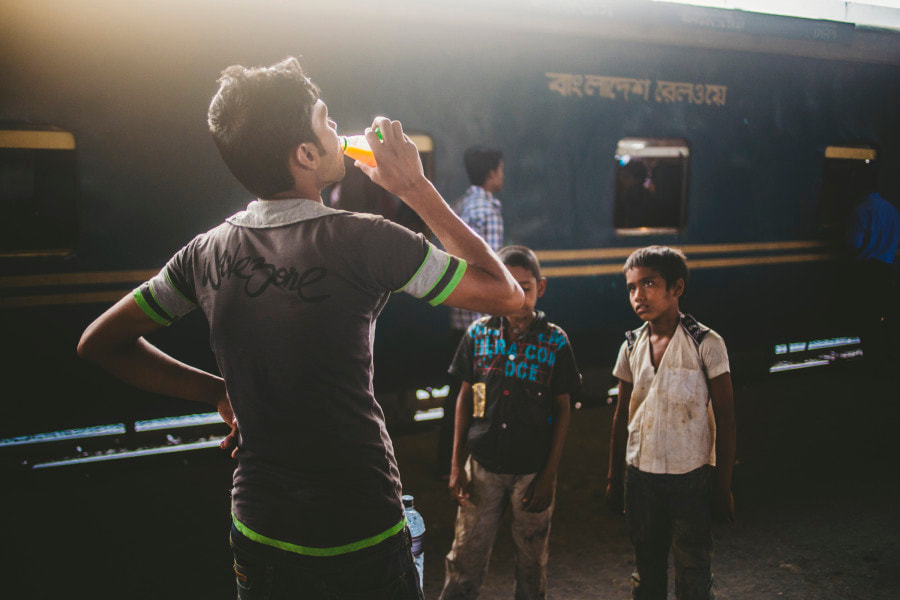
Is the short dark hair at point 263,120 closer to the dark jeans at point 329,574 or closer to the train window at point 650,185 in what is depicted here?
the dark jeans at point 329,574

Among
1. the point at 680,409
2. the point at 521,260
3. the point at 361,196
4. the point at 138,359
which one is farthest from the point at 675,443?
the point at 361,196

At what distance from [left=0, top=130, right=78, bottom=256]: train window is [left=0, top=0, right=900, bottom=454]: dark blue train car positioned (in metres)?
0.01

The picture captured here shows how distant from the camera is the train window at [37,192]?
3.86 m

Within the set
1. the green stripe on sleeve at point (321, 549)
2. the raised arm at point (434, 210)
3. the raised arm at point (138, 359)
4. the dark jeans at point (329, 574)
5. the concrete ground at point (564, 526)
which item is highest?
the raised arm at point (434, 210)

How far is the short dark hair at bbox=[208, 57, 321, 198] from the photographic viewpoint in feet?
4.30

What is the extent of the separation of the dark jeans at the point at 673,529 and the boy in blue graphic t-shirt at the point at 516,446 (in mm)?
335

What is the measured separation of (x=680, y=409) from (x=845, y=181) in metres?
5.88

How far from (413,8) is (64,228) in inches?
104

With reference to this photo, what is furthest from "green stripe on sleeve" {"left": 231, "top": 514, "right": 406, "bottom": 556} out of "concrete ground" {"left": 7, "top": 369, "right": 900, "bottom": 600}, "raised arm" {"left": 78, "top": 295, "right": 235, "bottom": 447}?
"concrete ground" {"left": 7, "top": 369, "right": 900, "bottom": 600}

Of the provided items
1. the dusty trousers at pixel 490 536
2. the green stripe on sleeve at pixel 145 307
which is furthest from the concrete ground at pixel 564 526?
the green stripe on sleeve at pixel 145 307

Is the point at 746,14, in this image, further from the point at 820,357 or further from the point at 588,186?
the point at 820,357

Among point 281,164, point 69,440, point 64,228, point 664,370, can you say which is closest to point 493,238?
point 664,370

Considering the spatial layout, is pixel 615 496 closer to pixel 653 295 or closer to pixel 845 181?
pixel 653 295

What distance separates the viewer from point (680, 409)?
2514mm
